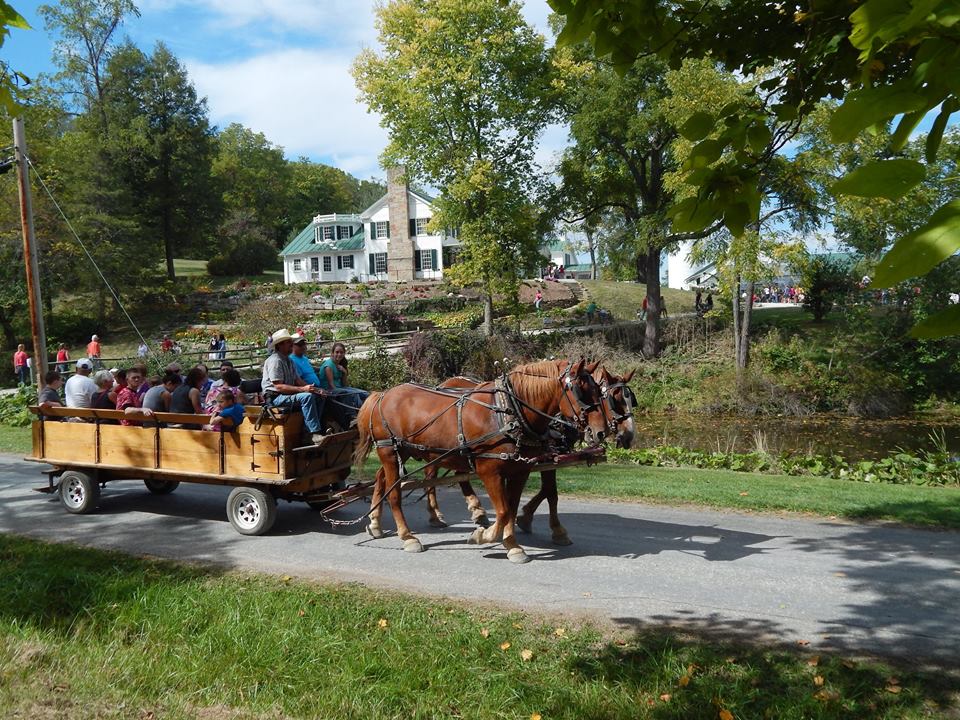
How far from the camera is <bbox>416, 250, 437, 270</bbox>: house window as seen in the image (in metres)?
62.3

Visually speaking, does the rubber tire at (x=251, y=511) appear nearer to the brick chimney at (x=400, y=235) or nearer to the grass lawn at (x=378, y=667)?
the grass lawn at (x=378, y=667)

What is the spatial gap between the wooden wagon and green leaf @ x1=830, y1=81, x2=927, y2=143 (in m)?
8.34

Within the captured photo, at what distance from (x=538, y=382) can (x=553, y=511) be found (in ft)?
5.49

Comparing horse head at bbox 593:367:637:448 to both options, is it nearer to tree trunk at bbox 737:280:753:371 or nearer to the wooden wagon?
the wooden wagon

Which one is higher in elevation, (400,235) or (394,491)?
(400,235)

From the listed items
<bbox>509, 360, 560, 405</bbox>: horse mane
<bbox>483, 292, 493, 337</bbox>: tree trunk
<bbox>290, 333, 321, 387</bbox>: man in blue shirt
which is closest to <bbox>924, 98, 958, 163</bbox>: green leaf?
<bbox>509, 360, 560, 405</bbox>: horse mane

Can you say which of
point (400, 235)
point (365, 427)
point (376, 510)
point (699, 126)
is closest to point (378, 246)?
point (400, 235)

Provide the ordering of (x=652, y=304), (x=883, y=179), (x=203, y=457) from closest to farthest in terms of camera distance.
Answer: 1. (x=883, y=179)
2. (x=203, y=457)
3. (x=652, y=304)

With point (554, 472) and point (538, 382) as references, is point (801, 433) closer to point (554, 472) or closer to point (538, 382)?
point (554, 472)

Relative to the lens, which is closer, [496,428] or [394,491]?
[496,428]

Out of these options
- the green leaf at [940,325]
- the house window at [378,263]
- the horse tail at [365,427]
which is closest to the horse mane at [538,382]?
the horse tail at [365,427]

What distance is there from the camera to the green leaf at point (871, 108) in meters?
1.76

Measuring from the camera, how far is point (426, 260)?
62.6 metres

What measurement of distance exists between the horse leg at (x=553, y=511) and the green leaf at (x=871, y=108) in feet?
24.9
